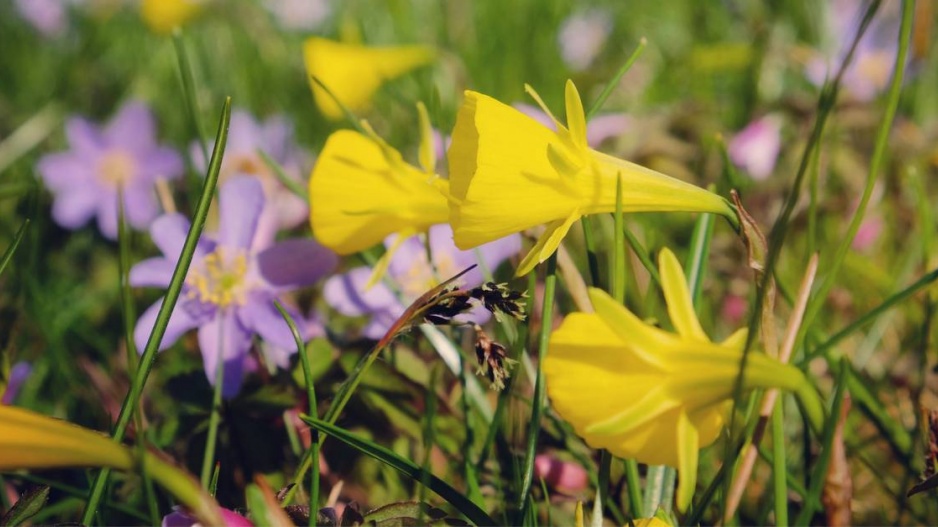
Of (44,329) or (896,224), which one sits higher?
(44,329)

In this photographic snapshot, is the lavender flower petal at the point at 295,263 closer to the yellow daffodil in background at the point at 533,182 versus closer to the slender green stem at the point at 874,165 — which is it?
the yellow daffodil in background at the point at 533,182

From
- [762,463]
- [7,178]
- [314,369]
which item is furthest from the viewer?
[7,178]

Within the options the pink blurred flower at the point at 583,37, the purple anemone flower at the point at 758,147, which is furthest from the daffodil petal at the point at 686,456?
the pink blurred flower at the point at 583,37

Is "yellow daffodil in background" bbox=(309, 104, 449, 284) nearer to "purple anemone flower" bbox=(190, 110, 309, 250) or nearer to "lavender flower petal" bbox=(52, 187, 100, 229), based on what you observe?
"purple anemone flower" bbox=(190, 110, 309, 250)

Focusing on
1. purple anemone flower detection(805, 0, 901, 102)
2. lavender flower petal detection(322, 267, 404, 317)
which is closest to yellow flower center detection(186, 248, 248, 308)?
lavender flower petal detection(322, 267, 404, 317)

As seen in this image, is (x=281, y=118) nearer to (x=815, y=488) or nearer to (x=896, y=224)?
(x=896, y=224)

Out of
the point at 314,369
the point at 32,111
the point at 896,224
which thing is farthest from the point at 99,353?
the point at 896,224

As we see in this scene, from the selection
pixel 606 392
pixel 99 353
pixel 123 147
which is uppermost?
pixel 606 392

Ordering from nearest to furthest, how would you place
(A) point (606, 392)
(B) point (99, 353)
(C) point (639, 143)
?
(A) point (606, 392)
(B) point (99, 353)
(C) point (639, 143)
